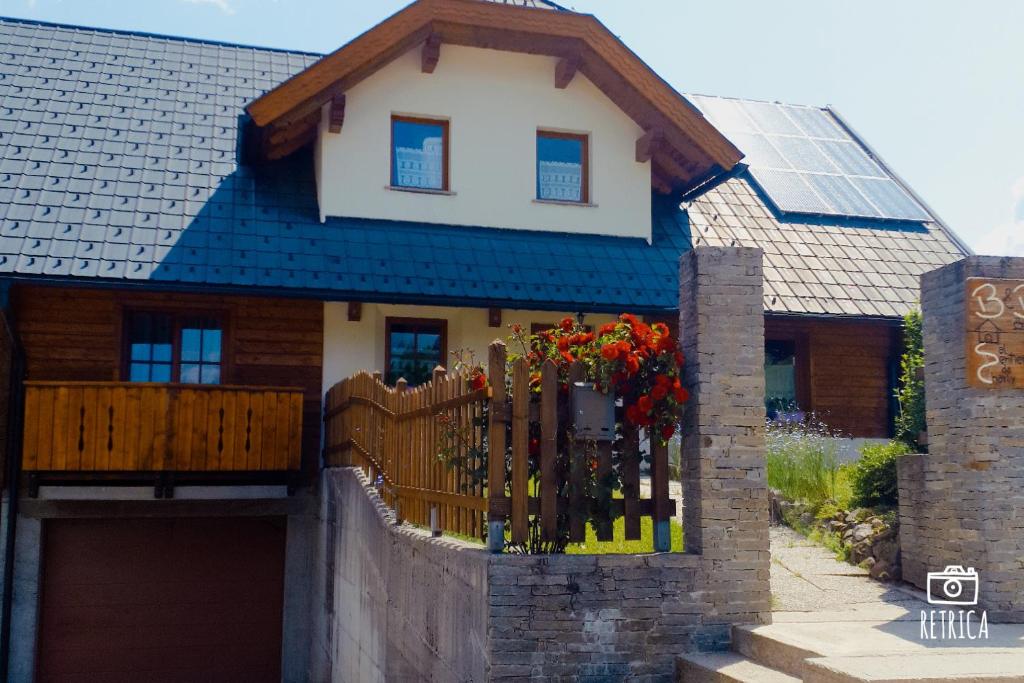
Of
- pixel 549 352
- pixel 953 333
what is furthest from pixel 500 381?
pixel 953 333

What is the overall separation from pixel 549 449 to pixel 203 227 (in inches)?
324

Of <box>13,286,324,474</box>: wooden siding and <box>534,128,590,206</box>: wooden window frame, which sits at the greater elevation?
<box>534,128,590,206</box>: wooden window frame

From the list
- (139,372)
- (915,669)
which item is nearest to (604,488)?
(915,669)

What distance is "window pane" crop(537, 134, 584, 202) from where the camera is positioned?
14.9m

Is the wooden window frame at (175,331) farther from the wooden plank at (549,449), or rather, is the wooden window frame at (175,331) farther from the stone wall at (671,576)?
the wooden plank at (549,449)

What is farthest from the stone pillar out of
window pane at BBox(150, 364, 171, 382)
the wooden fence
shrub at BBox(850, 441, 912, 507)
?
window pane at BBox(150, 364, 171, 382)

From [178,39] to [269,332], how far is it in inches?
268

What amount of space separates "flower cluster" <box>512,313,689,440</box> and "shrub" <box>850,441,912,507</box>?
3391 millimetres

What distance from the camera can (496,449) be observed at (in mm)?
6379

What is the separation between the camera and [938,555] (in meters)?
7.64

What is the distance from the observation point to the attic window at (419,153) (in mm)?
14336

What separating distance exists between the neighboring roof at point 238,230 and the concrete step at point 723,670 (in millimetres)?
7266

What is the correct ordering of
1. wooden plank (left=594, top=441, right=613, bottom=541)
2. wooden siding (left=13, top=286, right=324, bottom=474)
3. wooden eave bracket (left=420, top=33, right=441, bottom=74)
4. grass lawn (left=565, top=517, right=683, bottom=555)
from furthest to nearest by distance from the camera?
1. wooden eave bracket (left=420, top=33, right=441, bottom=74)
2. wooden siding (left=13, top=286, right=324, bottom=474)
3. grass lawn (left=565, top=517, right=683, bottom=555)
4. wooden plank (left=594, top=441, right=613, bottom=541)

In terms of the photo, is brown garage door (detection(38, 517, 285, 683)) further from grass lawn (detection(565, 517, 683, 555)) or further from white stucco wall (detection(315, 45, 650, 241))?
grass lawn (detection(565, 517, 683, 555))
